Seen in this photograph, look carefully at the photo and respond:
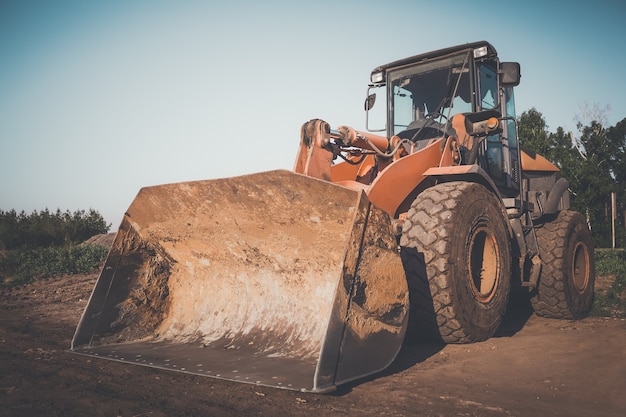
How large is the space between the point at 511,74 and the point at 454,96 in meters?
0.56

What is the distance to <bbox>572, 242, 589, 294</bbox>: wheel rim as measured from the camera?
5754mm

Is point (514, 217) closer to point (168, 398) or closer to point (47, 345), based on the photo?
point (168, 398)

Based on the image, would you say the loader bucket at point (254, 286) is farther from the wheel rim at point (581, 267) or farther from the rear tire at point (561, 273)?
the wheel rim at point (581, 267)

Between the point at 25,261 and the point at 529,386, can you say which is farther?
the point at 25,261

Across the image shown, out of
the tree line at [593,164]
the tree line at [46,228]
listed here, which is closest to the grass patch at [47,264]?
the tree line at [46,228]

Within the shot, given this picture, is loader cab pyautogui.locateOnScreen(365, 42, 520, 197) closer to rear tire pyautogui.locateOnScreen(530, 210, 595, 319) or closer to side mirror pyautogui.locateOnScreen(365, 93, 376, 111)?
side mirror pyautogui.locateOnScreen(365, 93, 376, 111)

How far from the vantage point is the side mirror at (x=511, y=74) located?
4.54 m

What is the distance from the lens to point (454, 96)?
4.84 metres

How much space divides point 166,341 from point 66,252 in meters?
8.50

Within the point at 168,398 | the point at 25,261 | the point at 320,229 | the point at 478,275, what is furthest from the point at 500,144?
the point at 25,261

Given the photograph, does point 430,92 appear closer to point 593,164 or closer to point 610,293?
point 610,293

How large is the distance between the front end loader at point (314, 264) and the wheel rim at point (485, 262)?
0.4 inches

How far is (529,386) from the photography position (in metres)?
2.73

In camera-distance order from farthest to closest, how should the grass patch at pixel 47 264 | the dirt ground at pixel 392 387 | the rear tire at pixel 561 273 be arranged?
the grass patch at pixel 47 264 < the rear tire at pixel 561 273 < the dirt ground at pixel 392 387
